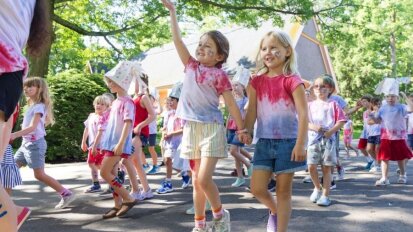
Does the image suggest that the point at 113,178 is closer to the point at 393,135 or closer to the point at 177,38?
the point at 177,38

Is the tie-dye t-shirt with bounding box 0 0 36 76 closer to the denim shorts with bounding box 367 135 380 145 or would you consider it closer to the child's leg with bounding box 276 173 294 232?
the child's leg with bounding box 276 173 294 232

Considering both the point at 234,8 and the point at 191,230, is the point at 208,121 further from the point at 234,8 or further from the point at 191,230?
the point at 234,8

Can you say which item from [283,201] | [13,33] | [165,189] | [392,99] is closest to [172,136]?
[165,189]

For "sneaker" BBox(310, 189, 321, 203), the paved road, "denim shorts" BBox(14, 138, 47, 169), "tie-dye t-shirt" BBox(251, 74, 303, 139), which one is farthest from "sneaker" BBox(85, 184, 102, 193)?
"tie-dye t-shirt" BBox(251, 74, 303, 139)

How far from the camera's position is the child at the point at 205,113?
4223 mm

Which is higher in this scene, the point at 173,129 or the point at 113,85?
the point at 113,85

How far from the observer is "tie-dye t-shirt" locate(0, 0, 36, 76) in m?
2.04

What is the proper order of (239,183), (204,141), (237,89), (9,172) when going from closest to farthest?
(204,141)
(9,172)
(239,183)
(237,89)

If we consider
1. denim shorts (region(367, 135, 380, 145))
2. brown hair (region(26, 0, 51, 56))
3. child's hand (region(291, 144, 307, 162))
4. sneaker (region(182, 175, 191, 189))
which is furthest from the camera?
denim shorts (region(367, 135, 380, 145))

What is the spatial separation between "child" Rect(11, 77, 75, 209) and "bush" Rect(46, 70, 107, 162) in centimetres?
645

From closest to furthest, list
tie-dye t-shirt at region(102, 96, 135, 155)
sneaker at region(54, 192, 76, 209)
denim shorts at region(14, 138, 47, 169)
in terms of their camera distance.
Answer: tie-dye t-shirt at region(102, 96, 135, 155) → denim shorts at region(14, 138, 47, 169) → sneaker at region(54, 192, 76, 209)

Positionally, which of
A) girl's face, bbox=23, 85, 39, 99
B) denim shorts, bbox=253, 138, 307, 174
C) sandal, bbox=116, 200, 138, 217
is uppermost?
girl's face, bbox=23, 85, 39, 99

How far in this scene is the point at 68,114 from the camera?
40.9ft

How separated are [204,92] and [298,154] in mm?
1010
